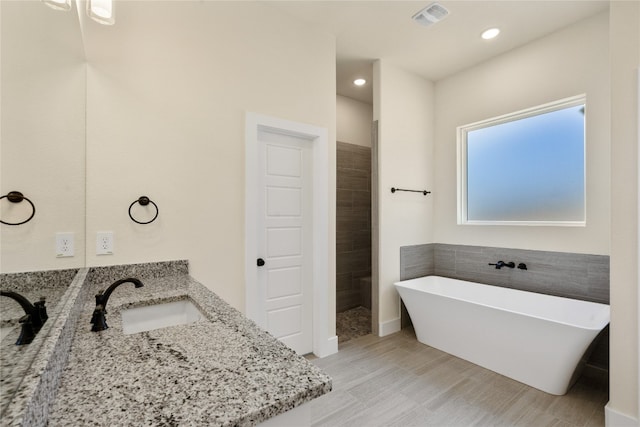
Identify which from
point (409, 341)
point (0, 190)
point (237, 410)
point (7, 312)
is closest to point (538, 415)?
point (409, 341)

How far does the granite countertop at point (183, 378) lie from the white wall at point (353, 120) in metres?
3.63

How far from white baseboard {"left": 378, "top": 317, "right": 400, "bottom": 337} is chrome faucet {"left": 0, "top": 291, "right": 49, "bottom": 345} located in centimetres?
297

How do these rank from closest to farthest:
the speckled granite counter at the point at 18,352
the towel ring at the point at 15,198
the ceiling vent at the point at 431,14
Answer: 1. the speckled granite counter at the point at 18,352
2. the towel ring at the point at 15,198
3. the ceiling vent at the point at 431,14

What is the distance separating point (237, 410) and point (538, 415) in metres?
2.30

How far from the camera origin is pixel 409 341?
10.2ft

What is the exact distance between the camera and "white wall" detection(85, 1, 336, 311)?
1.81 meters

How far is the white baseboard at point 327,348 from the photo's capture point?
9.05 ft

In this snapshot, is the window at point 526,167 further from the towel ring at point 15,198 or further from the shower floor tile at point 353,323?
the towel ring at point 15,198

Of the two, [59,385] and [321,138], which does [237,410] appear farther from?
[321,138]

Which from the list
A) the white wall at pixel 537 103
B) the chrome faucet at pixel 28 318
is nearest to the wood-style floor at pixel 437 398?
the white wall at pixel 537 103

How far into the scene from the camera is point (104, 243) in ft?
5.82

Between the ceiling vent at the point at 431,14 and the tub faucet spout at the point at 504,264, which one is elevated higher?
the ceiling vent at the point at 431,14

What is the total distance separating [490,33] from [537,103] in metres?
0.83

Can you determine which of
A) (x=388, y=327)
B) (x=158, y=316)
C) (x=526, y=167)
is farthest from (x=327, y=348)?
(x=526, y=167)
